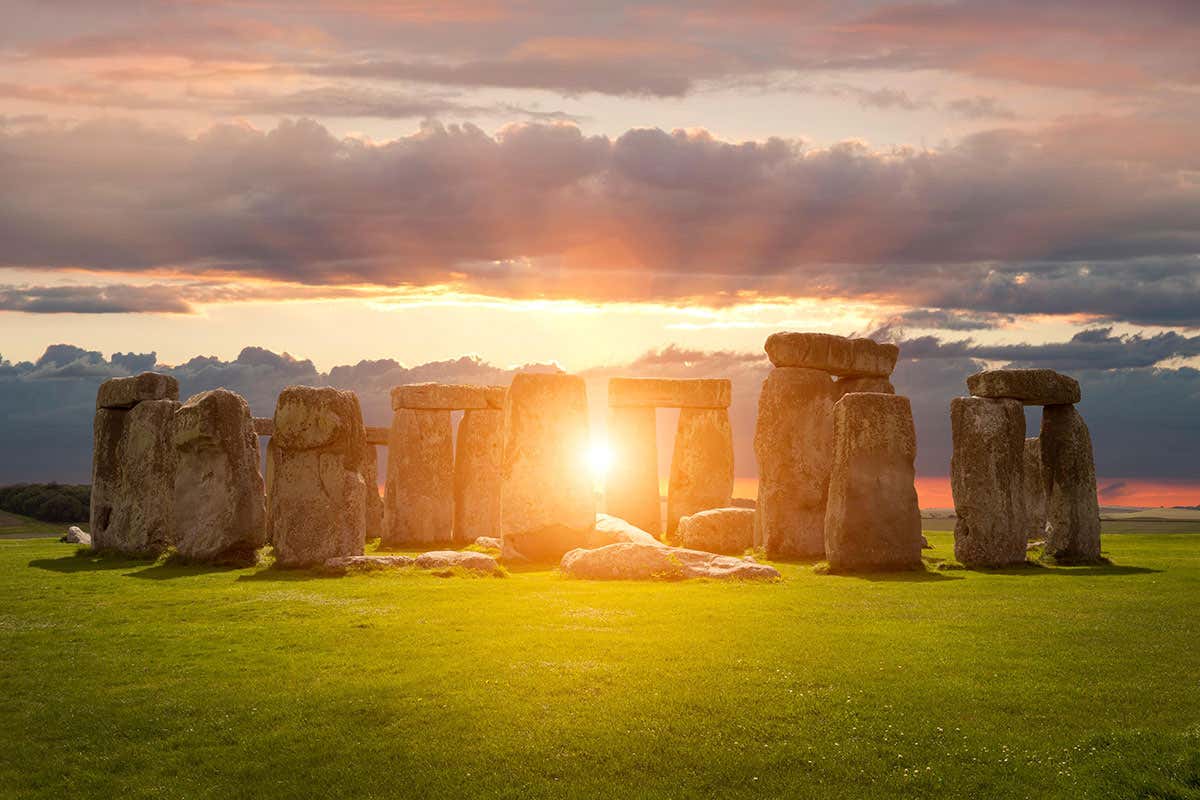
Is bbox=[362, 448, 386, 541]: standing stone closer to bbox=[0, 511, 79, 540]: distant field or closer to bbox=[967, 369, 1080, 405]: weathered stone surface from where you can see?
bbox=[0, 511, 79, 540]: distant field

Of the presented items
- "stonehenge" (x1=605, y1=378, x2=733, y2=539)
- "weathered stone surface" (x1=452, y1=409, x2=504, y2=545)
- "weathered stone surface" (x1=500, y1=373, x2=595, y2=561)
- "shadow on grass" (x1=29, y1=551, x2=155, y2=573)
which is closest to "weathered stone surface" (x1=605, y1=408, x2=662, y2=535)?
"stonehenge" (x1=605, y1=378, x2=733, y2=539)

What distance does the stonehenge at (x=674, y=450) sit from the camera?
35812 millimetres

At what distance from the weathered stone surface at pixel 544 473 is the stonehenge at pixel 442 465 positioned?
7.34 meters

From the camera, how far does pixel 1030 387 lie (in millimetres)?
24078

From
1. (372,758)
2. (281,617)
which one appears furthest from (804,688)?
(281,617)

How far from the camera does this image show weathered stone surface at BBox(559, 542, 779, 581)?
20.5 meters

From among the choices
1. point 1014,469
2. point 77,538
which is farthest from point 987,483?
point 77,538

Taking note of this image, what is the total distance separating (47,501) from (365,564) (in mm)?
32417

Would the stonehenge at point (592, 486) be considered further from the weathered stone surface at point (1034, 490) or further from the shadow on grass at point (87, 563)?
the shadow on grass at point (87, 563)

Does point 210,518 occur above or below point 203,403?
below

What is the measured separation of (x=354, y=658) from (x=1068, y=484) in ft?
56.8

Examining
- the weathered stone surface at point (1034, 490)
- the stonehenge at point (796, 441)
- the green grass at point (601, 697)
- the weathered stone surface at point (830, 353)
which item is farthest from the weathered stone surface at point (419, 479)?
the weathered stone surface at point (1034, 490)

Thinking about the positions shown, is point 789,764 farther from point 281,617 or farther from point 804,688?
point 281,617

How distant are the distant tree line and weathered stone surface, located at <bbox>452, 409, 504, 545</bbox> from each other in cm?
2193
